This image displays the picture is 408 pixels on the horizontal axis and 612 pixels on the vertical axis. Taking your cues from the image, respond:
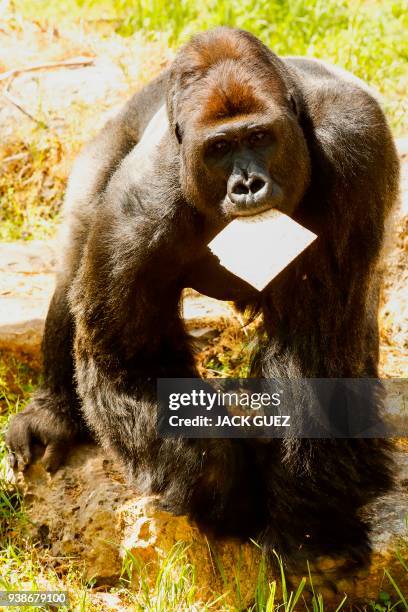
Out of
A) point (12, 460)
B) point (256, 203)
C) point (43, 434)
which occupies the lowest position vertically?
point (12, 460)

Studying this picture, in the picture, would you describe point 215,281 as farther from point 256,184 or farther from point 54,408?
point 54,408

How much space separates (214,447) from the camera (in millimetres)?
2910

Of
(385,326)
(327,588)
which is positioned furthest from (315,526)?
(385,326)

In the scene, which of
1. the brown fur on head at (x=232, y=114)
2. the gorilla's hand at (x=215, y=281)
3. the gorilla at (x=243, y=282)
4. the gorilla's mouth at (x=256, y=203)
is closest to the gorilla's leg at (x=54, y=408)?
the gorilla at (x=243, y=282)

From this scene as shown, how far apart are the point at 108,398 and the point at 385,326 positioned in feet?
5.35

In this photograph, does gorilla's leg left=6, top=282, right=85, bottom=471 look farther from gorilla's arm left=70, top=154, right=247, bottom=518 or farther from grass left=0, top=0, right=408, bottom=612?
grass left=0, top=0, right=408, bottom=612

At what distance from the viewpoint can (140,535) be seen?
120 inches

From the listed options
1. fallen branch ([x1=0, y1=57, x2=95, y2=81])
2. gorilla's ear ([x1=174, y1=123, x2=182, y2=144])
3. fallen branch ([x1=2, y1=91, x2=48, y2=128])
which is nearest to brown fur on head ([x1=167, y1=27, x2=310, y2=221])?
gorilla's ear ([x1=174, y1=123, x2=182, y2=144])

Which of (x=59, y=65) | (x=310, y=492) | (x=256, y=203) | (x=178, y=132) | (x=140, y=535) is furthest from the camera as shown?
(x=59, y=65)

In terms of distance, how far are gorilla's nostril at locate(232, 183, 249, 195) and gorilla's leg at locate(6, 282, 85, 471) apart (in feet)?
3.46

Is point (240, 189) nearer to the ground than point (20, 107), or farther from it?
farther from it

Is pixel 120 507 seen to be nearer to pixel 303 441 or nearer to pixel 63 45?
pixel 303 441

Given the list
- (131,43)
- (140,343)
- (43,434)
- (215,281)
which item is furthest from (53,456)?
(131,43)

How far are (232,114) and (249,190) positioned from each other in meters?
0.26
